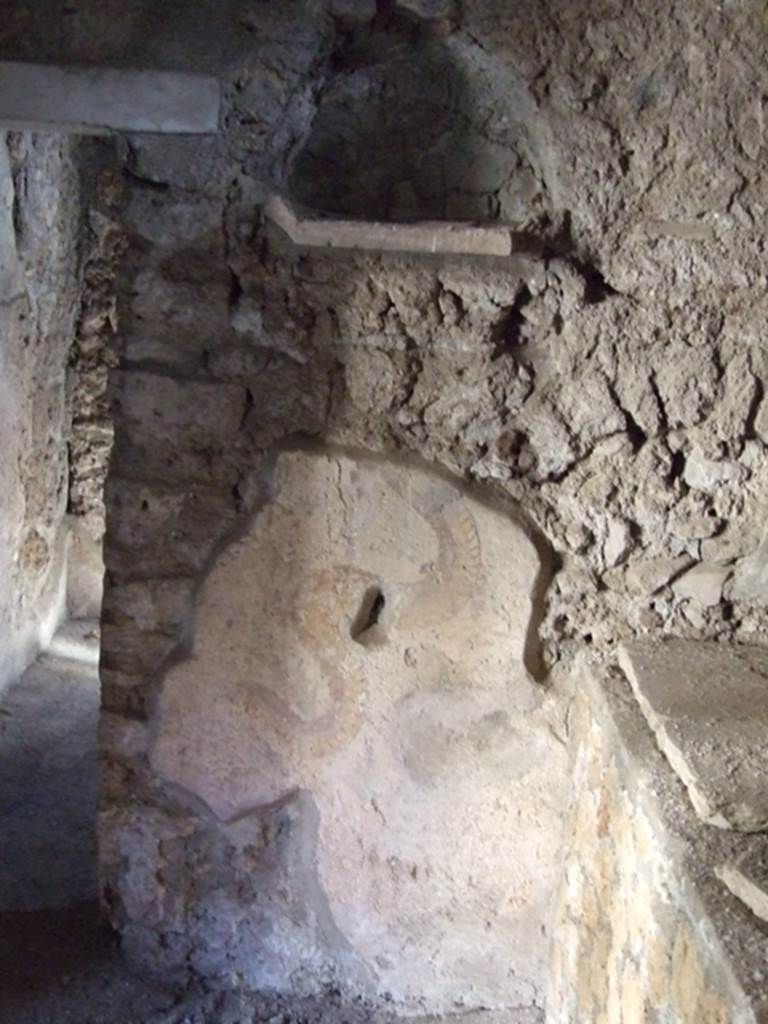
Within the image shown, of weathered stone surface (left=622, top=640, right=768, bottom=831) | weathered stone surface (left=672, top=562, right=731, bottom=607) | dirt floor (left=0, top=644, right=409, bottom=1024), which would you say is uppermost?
weathered stone surface (left=672, top=562, right=731, bottom=607)

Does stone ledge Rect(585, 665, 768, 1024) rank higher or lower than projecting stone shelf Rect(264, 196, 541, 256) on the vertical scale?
lower

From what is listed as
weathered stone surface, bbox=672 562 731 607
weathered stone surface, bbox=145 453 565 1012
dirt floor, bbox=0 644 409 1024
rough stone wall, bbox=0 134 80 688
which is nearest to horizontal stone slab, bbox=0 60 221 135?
weathered stone surface, bbox=145 453 565 1012

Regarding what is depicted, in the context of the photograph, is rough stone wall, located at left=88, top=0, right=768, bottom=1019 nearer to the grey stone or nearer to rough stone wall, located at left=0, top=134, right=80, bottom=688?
the grey stone

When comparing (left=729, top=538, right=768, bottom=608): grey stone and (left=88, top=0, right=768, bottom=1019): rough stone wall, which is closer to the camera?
(left=88, top=0, right=768, bottom=1019): rough stone wall

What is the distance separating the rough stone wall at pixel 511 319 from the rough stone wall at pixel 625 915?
260 mm

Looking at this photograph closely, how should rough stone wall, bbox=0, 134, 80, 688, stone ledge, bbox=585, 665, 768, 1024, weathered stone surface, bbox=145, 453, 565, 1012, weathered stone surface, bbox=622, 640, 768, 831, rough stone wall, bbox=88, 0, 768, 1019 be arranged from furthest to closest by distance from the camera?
rough stone wall, bbox=0, 134, 80, 688 < weathered stone surface, bbox=145, 453, 565, 1012 < rough stone wall, bbox=88, 0, 768, 1019 < weathered stone surface, bbox=622, 640, 768, 831 < stone ledge, bbox=585, 665, 768, 1024

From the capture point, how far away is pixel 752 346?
1.85 meters

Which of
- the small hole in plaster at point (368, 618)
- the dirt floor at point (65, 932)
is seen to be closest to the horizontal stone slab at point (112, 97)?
the small hole in plaster at point (368, 618)

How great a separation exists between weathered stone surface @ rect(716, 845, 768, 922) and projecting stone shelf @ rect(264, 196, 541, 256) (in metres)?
0.97

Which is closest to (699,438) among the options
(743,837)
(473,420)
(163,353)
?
(473,420)

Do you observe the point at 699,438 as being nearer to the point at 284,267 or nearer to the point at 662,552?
the point at 662,552

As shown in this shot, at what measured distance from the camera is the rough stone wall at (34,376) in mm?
3215

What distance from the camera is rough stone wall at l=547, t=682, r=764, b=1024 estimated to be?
4.30ft

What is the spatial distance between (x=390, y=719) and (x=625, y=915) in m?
0.56
